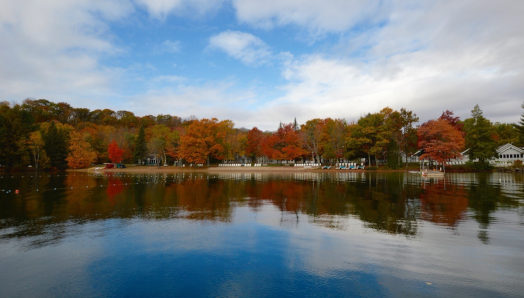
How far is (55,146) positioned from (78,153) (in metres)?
4.94

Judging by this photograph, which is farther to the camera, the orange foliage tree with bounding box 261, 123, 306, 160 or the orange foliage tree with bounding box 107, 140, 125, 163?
the orange foliage tree with bounding box 107, 140, 125, 163

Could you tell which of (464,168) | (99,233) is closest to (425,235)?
(99,233)

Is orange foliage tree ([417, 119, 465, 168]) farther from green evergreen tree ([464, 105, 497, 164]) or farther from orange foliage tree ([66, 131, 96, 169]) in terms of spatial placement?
orange foliage tree ([66, 131, 96, 169])

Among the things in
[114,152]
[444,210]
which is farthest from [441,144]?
[114,152]

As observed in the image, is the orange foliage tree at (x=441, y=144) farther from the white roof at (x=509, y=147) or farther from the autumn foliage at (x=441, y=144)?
the white roof at (x=509, y=147)

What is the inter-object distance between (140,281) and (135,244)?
2570 millimetres

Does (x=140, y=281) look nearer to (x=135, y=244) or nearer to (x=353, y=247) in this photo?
(x=135, y=244)

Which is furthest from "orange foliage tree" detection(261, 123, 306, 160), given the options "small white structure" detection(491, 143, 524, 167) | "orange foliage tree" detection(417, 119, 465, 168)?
"small white structure" detection(491, 143, 524, 167)

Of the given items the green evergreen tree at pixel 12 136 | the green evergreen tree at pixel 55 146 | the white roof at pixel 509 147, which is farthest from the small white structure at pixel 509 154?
the green evergreen tree at pixel 12 136

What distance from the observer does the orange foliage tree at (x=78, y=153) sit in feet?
203

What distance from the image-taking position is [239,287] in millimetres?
5254

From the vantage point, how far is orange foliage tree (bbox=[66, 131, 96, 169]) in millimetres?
61781

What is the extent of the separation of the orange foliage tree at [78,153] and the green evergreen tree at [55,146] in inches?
53.3

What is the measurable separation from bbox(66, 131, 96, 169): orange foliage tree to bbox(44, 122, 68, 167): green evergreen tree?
53.3 inches
